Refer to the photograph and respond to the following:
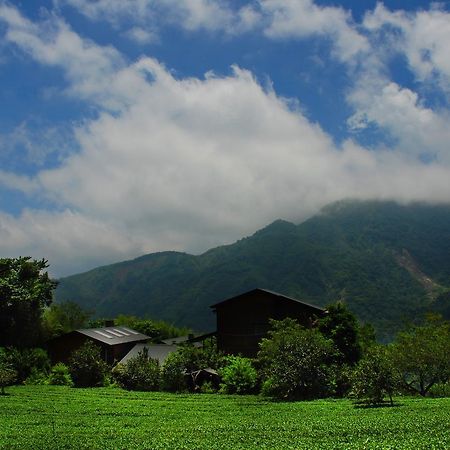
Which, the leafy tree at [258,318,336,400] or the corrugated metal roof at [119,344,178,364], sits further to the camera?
the corrugated metal roof at [119,344,178,364]

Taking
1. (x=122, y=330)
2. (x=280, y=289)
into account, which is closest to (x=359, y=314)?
(x=280, y=289)

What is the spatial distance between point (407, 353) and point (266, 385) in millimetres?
12090

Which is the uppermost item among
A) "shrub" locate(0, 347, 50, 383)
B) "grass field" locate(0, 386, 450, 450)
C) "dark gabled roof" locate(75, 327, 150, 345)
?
"dark gabled roof" locate(75, 327, 150, 345)

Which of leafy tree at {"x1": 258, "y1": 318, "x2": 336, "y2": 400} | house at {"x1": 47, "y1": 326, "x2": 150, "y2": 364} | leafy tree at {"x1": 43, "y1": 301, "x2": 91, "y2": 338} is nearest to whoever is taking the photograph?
leafy tree at {"x1": 258, "y1": 318, "x2": 336, "y2": 400}

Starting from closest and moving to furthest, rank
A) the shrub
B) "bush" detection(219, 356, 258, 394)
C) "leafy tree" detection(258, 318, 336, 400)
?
"leafy tree" detection(258, 318, 336, 400), "bush" detection(219, 356, 258, 394), the shrub

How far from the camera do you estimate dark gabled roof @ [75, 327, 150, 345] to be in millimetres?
56497

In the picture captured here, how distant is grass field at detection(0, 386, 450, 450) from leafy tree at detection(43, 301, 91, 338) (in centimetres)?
2906

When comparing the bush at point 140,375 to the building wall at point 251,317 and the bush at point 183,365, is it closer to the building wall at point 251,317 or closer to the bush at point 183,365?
the bush at point 183,365

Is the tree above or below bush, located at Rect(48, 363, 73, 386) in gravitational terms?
above

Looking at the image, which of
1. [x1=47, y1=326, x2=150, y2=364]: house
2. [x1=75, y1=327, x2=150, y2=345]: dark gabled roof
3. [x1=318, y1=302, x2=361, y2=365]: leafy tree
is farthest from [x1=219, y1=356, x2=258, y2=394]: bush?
[x1=75, y1=327, x2=150, y2=345]: dark gabled roof

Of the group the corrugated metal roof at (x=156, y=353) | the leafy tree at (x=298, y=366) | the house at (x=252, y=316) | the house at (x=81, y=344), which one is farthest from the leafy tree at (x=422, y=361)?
the house at (x=81, y=344)

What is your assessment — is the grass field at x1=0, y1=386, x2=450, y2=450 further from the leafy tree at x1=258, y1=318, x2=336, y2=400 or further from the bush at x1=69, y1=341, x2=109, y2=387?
the bush at x1=69, y1=341, x2=109, y2=387

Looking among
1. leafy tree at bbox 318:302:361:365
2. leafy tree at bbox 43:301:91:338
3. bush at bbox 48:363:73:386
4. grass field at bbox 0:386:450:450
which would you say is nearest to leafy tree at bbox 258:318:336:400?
grass field at bbox 0:386:450:450

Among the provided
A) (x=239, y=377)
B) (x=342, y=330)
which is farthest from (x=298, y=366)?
(x=342, y=330)
